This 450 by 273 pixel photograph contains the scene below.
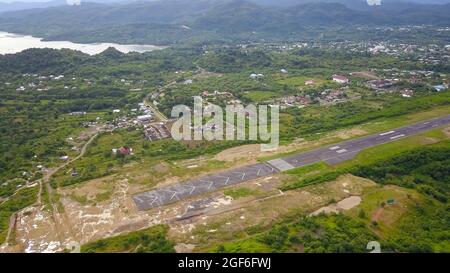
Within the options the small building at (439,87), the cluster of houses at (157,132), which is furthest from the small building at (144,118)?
the small building at (439,87)

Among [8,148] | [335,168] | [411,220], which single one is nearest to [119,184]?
[8,148]

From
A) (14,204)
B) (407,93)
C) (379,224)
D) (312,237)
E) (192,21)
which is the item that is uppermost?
(192,21)

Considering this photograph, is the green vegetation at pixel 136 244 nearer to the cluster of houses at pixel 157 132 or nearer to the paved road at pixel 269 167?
the paved road at pixel 269 167

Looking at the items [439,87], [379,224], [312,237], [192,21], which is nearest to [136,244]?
[312,237]

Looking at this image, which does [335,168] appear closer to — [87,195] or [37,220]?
[87,195]

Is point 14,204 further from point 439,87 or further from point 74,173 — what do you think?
point 439,87

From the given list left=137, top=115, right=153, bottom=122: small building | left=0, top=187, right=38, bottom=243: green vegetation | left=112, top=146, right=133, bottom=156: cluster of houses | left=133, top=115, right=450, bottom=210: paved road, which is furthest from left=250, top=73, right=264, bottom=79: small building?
left=0, top=187, right=38, bottom=243: green vegetation
